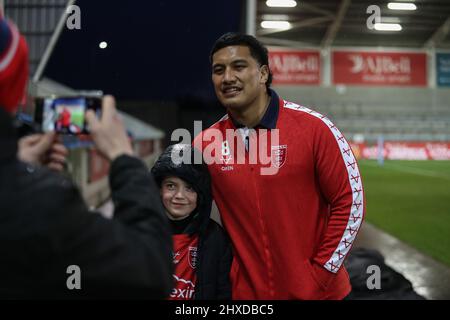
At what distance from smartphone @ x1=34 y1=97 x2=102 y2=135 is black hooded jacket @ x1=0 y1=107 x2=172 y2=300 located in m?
0.18

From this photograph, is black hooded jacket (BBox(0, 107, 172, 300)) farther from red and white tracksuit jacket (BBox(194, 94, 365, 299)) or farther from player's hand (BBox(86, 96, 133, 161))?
red and white tracksuit jacket (BBox(194, 94, 365, 299))

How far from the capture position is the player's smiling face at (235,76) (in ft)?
4.53

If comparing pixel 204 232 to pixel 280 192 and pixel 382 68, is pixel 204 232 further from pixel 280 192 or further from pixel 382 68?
pixel 382 68

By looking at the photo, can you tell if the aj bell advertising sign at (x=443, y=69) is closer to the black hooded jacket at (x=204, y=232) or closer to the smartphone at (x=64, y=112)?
the black hooded jacket at (x=204, y=232)

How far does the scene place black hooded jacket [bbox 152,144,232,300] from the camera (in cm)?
140

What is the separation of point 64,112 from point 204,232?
685mm

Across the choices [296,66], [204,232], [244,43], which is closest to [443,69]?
[296,66]

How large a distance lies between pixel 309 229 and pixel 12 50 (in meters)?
1.03

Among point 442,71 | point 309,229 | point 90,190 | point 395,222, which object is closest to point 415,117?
point 442,71

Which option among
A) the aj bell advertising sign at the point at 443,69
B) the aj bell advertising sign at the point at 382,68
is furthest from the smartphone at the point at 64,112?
the aj bell advertising sign at the point at 382,68

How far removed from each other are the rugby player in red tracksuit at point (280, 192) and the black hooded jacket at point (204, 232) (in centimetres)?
4

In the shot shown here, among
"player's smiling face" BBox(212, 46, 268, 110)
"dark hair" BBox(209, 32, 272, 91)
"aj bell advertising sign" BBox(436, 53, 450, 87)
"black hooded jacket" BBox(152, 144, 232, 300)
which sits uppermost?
"aj bell advertising sign" BBox(436, 53, 450, 87)

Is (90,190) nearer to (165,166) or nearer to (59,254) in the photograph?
(165,166)

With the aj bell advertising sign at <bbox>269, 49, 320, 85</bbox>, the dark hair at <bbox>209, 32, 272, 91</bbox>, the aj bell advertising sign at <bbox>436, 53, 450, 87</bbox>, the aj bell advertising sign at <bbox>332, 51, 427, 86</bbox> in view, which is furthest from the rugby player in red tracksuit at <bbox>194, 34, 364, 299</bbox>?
the aj bell advertising sign at <bbox>332, 51, 427, 86</bbox>
